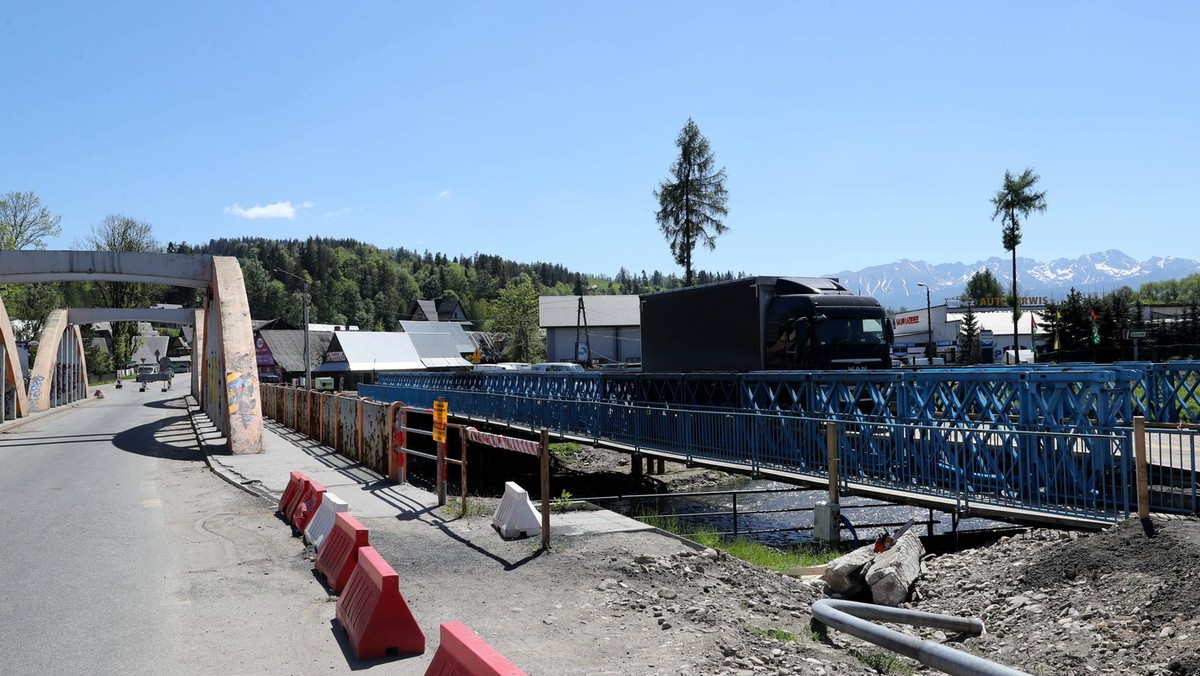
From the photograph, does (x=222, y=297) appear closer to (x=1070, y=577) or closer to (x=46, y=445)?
(x=46, y=445)

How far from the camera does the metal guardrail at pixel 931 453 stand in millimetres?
9406

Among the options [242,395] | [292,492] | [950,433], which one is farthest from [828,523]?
[242,395]

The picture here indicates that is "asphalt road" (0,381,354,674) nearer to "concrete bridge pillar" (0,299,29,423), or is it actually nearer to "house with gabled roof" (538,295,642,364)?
"concrete bridge pillar" (0,299,29,423)

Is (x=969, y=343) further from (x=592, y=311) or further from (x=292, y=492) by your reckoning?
(x=292, y=492)

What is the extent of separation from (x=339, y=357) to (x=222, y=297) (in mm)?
38020

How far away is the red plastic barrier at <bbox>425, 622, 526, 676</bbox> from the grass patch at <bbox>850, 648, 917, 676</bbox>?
3.53 metres

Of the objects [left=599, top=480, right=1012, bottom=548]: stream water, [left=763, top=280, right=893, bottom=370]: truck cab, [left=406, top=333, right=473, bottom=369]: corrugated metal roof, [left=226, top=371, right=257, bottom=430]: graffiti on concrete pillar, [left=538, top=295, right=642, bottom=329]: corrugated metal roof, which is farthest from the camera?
[left=538, top=295, right=642, bottom=329]: corrugated metal roof

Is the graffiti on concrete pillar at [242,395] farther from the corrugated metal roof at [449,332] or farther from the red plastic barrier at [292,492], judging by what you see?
the corrugated metal roof at [449,332]

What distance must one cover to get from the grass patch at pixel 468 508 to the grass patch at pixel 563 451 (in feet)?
56.1

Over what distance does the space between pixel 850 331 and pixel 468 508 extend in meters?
9.50

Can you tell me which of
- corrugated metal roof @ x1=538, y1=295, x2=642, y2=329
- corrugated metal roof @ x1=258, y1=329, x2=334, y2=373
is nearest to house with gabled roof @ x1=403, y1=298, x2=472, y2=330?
corrugated metal roof @ x1=538, y1=295, x2=642, y2=329

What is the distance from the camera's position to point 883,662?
626cm

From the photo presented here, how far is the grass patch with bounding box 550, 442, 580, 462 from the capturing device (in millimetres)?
29970

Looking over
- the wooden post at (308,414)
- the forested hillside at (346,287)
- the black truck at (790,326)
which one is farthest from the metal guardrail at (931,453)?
the forested hillside at (346,287)
